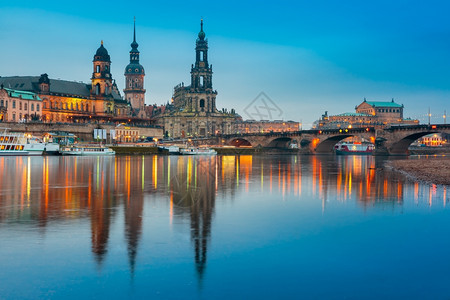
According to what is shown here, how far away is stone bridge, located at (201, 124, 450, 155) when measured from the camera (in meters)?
128

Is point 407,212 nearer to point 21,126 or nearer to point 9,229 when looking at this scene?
point 9,229

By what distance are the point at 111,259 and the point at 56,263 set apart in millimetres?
1542

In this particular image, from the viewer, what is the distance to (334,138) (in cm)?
15300

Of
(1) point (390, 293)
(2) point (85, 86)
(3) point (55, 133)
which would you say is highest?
(2) point (85, 86)

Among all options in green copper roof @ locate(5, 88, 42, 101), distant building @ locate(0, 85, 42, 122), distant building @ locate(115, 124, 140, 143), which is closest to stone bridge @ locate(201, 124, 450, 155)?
distant building @ locate(115, 124, 140, 143)

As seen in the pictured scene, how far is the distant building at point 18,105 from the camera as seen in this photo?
5876 inches

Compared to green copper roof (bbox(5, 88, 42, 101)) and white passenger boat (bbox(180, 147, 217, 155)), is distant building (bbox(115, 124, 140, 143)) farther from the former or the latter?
white passenger boat (bbox(180, 147, 217, 155))

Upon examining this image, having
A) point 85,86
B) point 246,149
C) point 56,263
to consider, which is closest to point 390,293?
point 56,263

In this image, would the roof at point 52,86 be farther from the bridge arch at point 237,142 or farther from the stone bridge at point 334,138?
the bridge arch at point 237,142

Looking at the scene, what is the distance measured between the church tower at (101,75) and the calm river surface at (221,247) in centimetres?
16520

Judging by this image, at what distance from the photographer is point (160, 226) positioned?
20.0m

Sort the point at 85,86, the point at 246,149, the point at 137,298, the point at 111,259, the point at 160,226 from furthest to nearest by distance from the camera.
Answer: the point at 85,86, the point at 246,149, the point at 160,226, the point at 111,259, the point at 137,298

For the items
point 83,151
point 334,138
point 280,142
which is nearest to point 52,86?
point 83,151

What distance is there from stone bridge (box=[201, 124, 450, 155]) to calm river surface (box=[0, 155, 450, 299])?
338ft
